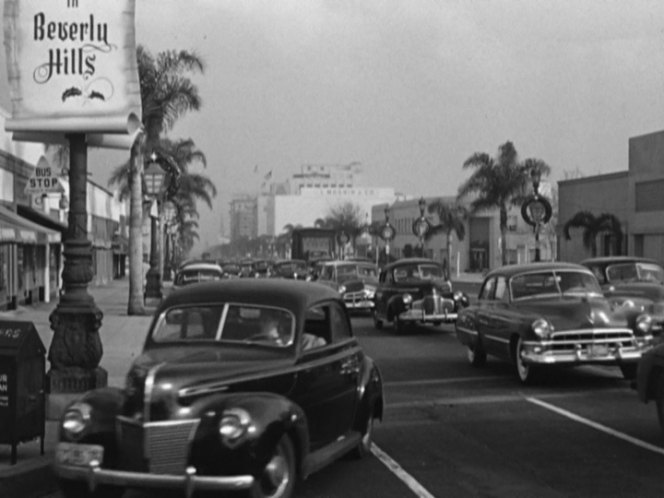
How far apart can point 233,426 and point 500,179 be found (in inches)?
2065

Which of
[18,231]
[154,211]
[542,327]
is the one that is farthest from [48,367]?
[154,211]

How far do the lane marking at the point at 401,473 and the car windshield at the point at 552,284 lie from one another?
613cm

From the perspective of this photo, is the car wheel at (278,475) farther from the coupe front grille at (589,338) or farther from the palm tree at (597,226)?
the palm tree at (597,226)

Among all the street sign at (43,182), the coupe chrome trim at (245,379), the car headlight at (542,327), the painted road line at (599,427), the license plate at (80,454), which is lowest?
the painted road line at (599,427)

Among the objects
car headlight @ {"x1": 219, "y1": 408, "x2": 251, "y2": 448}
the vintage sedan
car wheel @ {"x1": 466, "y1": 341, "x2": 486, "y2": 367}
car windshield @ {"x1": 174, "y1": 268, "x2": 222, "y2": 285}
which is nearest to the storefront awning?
car windshield @ {"x1": 174, "y1": 268, "x2": 222, "y2": 285}

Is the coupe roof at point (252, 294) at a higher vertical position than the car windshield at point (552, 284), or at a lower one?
higher

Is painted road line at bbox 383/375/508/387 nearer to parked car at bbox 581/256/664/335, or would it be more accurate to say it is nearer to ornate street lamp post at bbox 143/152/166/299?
parked car at bbox 581/256/664/335

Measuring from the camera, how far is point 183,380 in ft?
23.5

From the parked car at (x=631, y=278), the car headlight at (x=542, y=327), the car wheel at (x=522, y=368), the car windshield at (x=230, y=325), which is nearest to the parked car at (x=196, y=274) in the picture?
the parked car at (x=631, y=278)

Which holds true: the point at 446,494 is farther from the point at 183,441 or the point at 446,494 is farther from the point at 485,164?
the point at 485,164

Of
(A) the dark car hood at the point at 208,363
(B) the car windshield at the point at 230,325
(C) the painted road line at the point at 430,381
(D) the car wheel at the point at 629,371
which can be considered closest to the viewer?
(A) the dark car hood at the point at 208,363

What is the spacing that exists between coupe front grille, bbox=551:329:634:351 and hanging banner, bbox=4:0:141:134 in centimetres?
647

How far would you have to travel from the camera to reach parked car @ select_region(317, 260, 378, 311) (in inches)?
1200

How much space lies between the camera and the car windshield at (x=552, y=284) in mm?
15812
